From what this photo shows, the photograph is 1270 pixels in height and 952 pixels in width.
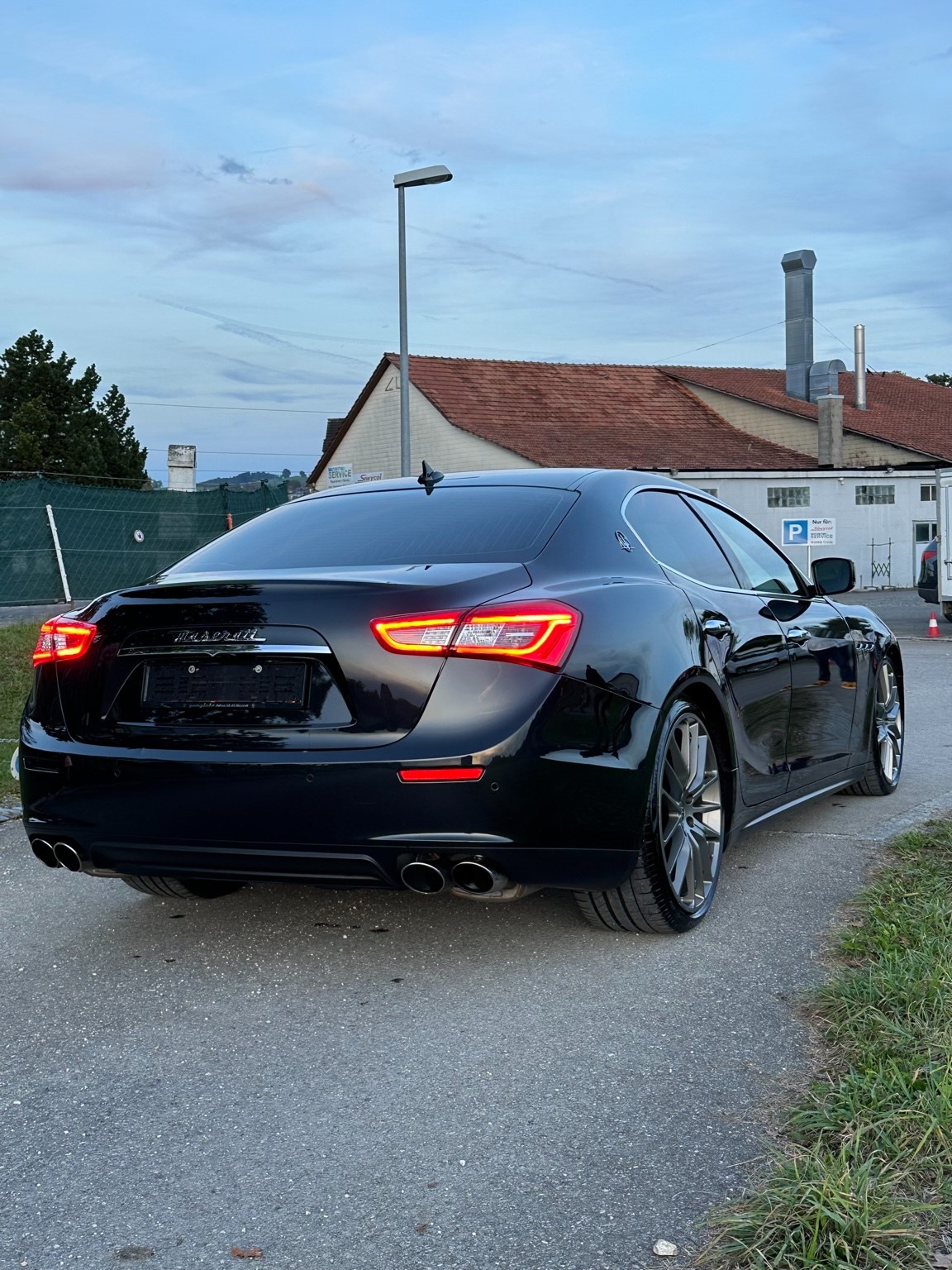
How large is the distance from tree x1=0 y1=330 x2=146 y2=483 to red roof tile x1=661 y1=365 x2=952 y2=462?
21.1 metres

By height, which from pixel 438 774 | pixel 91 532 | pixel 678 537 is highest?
pixel 678 537

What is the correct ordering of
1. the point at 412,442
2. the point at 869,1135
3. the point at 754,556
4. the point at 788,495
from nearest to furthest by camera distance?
the point at 869,1135, the point at 754,556, the point at 788,495, the point at 412,442

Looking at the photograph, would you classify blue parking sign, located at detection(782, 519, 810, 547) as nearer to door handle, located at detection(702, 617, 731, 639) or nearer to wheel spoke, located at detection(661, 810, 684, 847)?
door handle, located at detection(702, 617, 731, 639)

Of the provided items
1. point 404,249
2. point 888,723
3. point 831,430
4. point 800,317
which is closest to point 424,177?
point 404,249

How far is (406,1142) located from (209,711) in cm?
142

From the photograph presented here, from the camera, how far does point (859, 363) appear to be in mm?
51719

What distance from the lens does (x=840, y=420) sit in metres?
45.8

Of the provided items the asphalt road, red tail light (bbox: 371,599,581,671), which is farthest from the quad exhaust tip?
red tail light (bbox: 371,599,581,671)

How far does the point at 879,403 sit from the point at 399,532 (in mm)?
51310

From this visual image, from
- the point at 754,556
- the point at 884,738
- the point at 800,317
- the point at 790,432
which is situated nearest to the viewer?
the point at 754,556

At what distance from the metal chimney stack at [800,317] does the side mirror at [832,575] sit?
46.0m

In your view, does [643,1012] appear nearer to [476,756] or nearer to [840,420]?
[476,756]

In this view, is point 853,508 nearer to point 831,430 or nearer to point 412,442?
point 831,430

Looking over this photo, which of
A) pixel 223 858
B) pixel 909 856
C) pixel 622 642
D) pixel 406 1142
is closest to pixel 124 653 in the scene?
pixel 223 858
